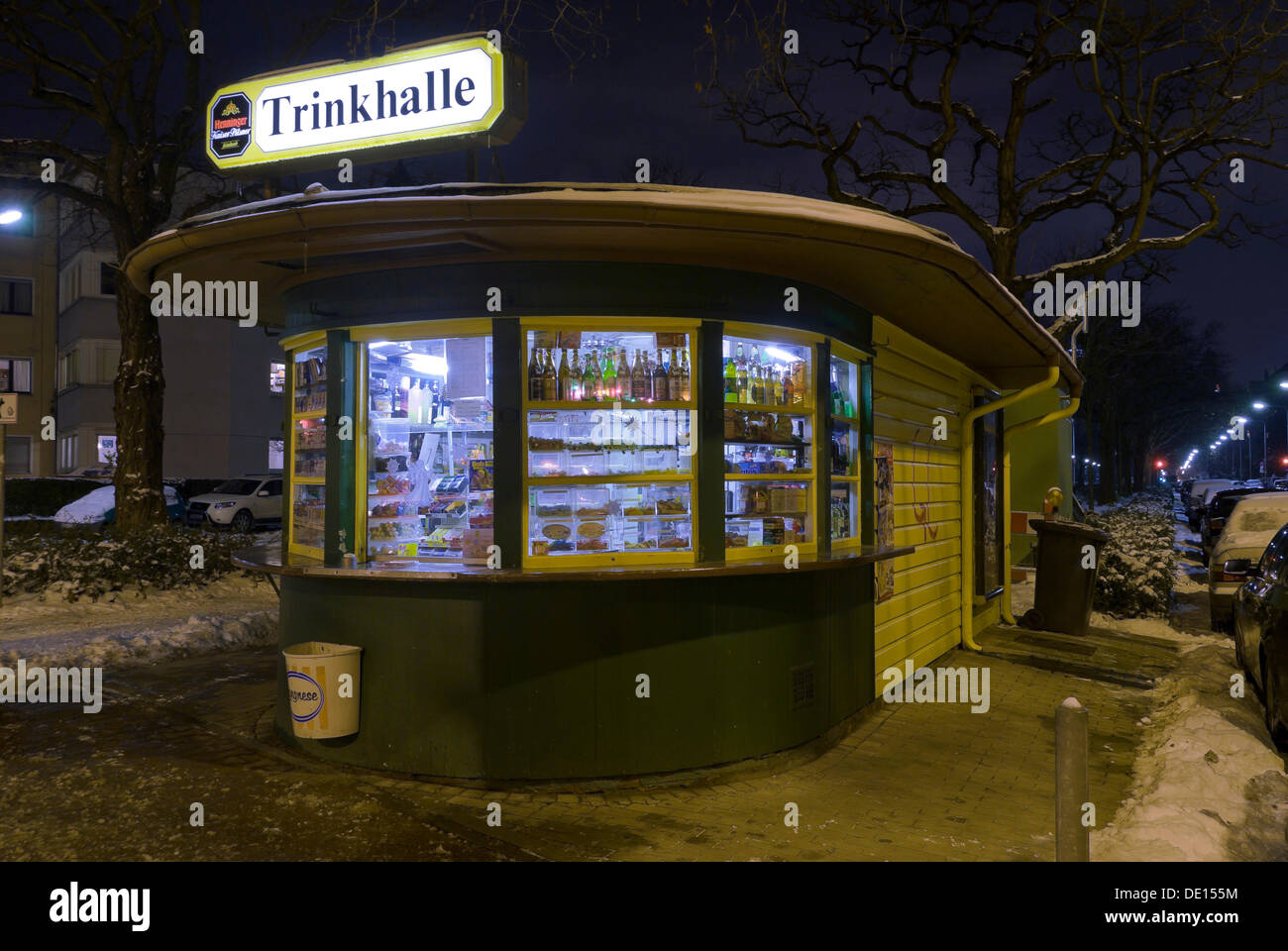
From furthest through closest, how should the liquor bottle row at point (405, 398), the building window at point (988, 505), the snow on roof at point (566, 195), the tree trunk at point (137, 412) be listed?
the tree trunk at point (137, 412) → the building window at point (988, 505) → the liquor bottle row at point (405, 398) → the snow on roof at point (566, 195)

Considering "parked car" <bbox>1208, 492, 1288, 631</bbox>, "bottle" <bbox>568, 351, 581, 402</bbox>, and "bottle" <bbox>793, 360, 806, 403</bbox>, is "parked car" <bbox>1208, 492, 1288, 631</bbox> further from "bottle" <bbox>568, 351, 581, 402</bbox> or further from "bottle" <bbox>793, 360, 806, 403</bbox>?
"bottle" <bbox>568, 351, 581, 402</bbox>

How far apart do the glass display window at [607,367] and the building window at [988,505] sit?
659 centimetres

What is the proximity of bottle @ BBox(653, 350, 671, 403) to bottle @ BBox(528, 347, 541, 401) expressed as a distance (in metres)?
0.70

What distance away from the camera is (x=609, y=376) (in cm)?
559

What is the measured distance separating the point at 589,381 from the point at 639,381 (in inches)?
12.3

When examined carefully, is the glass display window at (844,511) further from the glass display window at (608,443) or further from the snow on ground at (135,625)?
the snow on ground at (135,625)

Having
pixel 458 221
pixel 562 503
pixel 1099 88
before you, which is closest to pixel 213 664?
pixel 562 503

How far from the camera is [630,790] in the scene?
5.34 m

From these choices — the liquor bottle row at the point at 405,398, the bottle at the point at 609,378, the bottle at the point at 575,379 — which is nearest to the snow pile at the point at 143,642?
the liquor bottle row at the point at 405,398

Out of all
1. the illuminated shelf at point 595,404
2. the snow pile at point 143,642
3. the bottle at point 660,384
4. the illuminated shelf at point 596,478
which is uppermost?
the bottle at point 660,384

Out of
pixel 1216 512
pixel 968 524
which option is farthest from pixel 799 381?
pixel 1216 512

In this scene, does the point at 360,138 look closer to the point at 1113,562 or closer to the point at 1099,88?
the point at 1113,562

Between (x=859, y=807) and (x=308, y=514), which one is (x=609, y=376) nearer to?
(x=308, y=514)

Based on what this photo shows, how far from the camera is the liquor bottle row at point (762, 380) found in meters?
5.93
